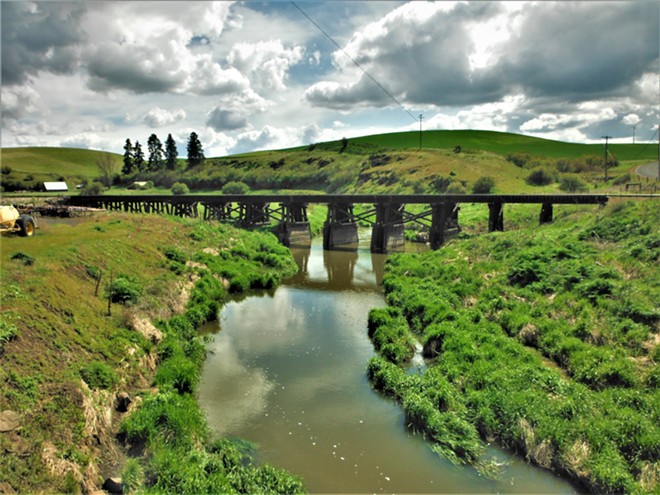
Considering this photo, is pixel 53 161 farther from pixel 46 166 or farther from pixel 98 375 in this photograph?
pixel 98 375

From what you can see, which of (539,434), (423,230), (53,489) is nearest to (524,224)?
(423,230)

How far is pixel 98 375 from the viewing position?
1349cm

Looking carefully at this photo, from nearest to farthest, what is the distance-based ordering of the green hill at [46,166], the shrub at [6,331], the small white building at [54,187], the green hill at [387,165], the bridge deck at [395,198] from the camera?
the shrub at [6,331], the bridge deck at [395,198], the green hill at [387,165], the small white building at [54,187], the green hill at [46,166]

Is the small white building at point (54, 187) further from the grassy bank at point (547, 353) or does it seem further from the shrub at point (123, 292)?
the grassy bank at point (547, 353)

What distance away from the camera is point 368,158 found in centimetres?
12494

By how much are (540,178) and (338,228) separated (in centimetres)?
5302

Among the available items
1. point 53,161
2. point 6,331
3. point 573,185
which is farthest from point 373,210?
point 53,161

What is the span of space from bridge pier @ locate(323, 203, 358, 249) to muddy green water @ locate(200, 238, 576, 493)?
82.6 ft

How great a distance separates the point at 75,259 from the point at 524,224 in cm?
4558

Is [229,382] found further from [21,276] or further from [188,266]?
[188,266]

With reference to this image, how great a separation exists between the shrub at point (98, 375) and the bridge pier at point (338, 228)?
123 ft

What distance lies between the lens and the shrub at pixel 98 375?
13133 mm

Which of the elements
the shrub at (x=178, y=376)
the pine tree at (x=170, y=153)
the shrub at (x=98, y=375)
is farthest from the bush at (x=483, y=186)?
the pine tree at (x=170, y=153)

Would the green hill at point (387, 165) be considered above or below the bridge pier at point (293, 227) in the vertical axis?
above
